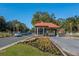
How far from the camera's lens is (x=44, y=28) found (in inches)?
730

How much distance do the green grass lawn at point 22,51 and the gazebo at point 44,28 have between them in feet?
3.06

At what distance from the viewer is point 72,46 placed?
1859cm

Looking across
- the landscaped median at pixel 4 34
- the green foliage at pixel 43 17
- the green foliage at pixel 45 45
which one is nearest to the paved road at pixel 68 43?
Result: the green foliage at pixel 45 45

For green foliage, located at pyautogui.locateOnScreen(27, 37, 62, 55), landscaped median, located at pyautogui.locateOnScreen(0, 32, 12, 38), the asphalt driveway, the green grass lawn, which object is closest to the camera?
the green grass lawn

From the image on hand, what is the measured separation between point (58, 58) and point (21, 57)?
1587mm

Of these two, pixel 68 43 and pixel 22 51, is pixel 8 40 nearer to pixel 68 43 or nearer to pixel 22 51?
pixel 22 51

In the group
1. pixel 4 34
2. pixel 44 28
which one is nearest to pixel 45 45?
pixel 44 28

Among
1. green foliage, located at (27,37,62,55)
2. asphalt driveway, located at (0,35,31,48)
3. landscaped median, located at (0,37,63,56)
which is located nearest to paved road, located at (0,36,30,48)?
asphalt driveway, located at (0,35,31,48)

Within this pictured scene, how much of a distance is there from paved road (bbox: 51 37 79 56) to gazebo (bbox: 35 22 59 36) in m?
0.45

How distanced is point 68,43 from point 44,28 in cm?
132

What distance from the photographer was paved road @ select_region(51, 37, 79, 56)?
59.7ft

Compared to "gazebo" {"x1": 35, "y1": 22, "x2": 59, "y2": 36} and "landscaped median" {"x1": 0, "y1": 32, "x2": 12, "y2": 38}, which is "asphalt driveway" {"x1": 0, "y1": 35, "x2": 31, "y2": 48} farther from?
"gazebo" {"x1": 35, "y1": 22, "x2": 59, "y2": 36}

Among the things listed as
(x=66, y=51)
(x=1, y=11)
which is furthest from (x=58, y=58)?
(x=1, y=11)

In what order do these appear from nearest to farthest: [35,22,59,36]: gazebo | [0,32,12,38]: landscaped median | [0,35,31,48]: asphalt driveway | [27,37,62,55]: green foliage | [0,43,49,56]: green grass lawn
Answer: [0,43,49,56]: green grass lawn, [27,37,62,55]: green foliage, [35,22,59,36]: gazebo, [0,32,12,38]: landscaped median, [0,35,31,48]: asphalt driveway
